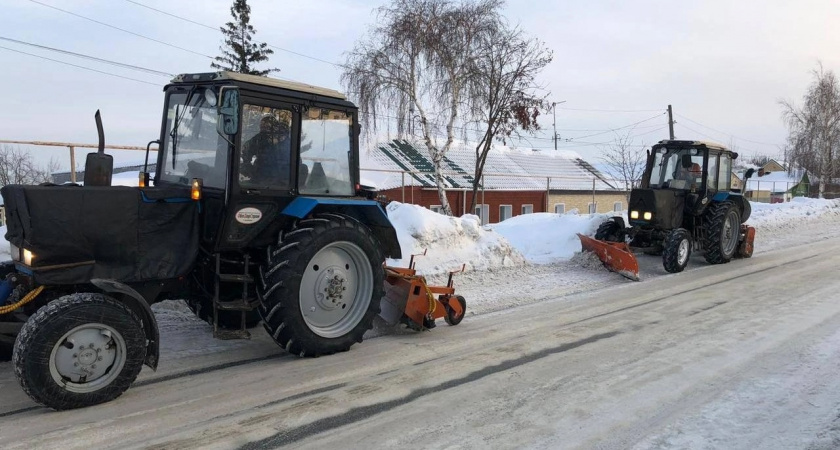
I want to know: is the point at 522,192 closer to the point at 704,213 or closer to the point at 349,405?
the point at 704,213

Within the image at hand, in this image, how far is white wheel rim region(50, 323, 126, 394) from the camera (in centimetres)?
392

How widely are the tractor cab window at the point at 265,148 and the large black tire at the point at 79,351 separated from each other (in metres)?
1.44

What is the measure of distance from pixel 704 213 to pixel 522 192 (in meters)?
14.4

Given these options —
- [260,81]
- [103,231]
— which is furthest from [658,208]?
[103,231]

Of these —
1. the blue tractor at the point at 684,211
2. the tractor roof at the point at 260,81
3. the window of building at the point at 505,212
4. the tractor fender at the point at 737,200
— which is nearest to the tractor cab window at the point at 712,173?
the blue tractor at the point at 684,211

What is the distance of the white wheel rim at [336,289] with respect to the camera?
5340 mm

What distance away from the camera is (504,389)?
4.65 metres

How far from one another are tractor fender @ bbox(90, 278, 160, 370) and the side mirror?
131 centimetres

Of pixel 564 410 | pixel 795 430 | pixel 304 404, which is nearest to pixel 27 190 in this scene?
pixel 304 404

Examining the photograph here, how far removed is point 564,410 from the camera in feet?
13.9

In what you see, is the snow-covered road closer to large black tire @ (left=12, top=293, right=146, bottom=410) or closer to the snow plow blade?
large black tire @ (left=12, top=293, right=146, bottom=410)

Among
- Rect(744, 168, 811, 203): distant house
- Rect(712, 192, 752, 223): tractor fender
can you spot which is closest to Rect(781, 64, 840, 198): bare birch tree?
Rect(744, 168, 811, 203): distant house

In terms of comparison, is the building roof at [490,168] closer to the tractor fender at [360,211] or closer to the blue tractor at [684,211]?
the blue tractor at [684,211]

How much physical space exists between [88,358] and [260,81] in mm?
2446
